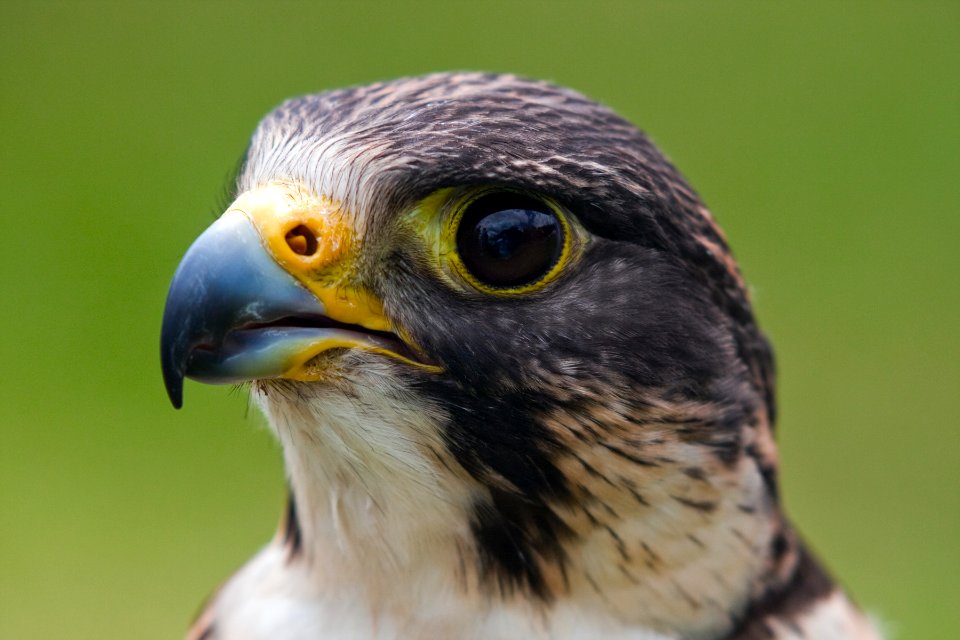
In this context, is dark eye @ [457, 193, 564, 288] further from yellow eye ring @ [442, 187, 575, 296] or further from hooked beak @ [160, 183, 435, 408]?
hooked beak @ [160, 183, 435, 408]

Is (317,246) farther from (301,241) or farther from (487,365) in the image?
(487,365)

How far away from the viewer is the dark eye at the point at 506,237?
2.43m

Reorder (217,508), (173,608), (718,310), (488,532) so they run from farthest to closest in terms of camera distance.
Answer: (217,508)
(173,608)
(718,310)
(488,532)

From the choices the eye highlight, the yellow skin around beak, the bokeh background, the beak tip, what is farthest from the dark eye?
the bokeh background

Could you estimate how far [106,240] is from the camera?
24.9 feet

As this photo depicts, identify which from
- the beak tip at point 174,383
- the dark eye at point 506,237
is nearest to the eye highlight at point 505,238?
the dark eye at point 506,237

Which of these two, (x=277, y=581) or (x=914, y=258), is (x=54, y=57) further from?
(x=277, y=581)

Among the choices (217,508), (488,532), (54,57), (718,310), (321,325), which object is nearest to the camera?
(321,325)

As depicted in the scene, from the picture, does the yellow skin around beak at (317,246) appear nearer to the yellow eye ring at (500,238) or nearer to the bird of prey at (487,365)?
the bird of prey at (487,365)

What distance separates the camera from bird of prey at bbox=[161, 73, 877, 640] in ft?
7.79

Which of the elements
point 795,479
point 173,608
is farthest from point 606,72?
point 173,608

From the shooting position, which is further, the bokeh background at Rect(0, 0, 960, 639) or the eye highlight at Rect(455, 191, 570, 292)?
the bokeh background at Rect(0, 0, 960, 639)

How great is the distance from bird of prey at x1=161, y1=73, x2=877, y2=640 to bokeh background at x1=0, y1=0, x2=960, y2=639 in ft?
11.5

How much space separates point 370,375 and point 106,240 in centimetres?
561
